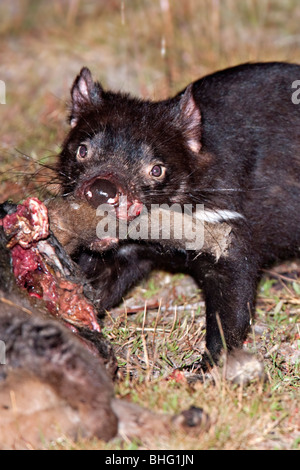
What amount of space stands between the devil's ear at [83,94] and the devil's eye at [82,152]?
431mm

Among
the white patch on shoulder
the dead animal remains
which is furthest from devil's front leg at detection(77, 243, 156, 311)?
the dead animal remains

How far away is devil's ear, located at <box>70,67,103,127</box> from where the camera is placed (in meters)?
5.08

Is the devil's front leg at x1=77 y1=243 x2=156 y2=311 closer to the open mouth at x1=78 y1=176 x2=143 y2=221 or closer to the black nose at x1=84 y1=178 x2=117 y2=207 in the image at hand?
the open mouth at x1=78 y1=176 x2=143 y2=221

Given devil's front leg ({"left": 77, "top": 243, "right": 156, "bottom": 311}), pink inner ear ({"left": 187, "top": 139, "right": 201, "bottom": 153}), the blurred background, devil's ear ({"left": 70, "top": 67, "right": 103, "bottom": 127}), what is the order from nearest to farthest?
pink inner ear ({"left": 187, "top": 139, "right": 201, "bottom": 153}), devil's front leg ({"left": 77, "top": 243, "right": 156, "bottom": 311}), devil's ear ({"left": 70, "top": 67, "right": 103, "bottom": 127}), the blurred background

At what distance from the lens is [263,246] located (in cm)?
503

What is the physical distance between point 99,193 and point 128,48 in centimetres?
477

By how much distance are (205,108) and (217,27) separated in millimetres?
3744

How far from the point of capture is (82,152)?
4.70m

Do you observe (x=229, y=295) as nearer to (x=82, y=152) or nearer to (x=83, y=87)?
(x=82, y=152)

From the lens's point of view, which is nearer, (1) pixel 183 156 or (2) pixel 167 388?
(2) pixel 167 388

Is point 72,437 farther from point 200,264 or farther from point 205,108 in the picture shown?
point 205,108

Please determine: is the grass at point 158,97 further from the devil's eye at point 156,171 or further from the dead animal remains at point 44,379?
the devil's eye at point 156,171

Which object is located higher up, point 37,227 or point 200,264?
point 37,227

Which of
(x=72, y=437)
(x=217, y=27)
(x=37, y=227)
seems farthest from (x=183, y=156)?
(x=217, y=27)
